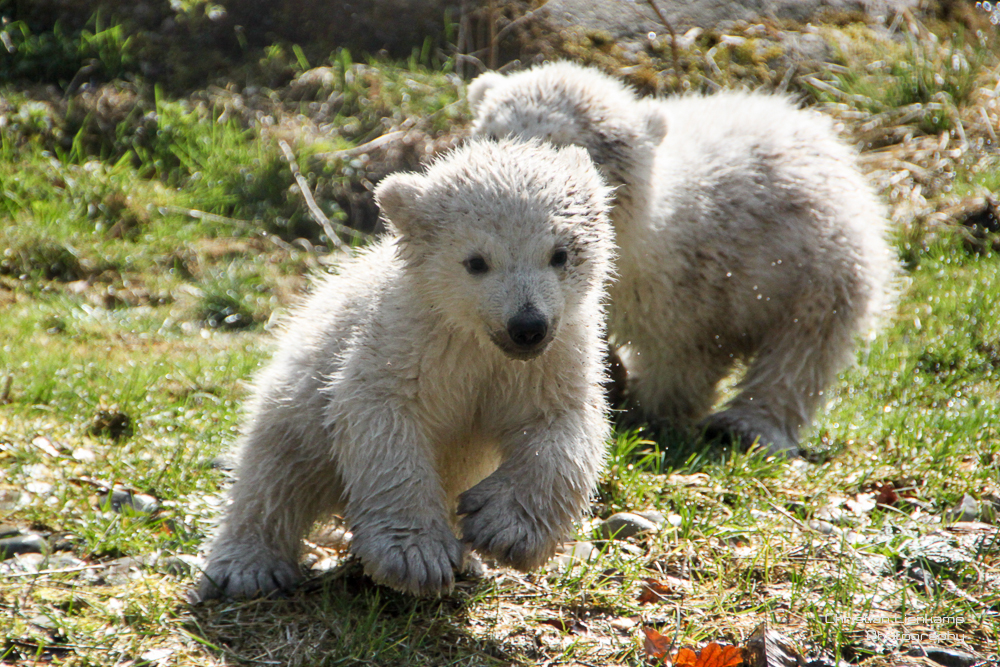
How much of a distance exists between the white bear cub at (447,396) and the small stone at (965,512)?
5.21 ft

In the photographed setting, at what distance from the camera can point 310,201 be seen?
7535 millimetres

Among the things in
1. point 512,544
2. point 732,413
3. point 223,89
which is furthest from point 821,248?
point 223,89

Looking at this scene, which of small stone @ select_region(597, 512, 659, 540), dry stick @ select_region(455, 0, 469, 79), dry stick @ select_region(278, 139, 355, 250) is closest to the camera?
small stone @ select_region(597, 512, 659, 540)

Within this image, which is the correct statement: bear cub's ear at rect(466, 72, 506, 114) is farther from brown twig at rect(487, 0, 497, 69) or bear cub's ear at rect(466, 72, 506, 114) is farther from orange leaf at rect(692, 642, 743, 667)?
orange leaf at rect(692, 642, 743, 667)

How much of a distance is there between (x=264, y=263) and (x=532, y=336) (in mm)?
4521

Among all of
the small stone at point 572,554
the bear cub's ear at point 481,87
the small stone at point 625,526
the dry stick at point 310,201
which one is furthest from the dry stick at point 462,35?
the small stone at point 572,554

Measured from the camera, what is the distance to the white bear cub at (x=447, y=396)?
327cm

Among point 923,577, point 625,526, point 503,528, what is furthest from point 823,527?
point 503,528

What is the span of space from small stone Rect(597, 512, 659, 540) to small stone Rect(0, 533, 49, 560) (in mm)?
2032

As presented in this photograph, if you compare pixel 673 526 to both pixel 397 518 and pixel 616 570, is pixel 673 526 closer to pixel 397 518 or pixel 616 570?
pixel 616 570

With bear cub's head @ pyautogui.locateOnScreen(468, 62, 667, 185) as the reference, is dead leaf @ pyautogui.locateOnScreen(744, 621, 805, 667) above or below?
below

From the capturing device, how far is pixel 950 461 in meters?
4.55

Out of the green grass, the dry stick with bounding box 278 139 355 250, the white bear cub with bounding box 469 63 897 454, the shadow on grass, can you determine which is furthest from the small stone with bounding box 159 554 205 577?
the dry stick with bounding box 278 139 355 250

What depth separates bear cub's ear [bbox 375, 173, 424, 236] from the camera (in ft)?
11.6
